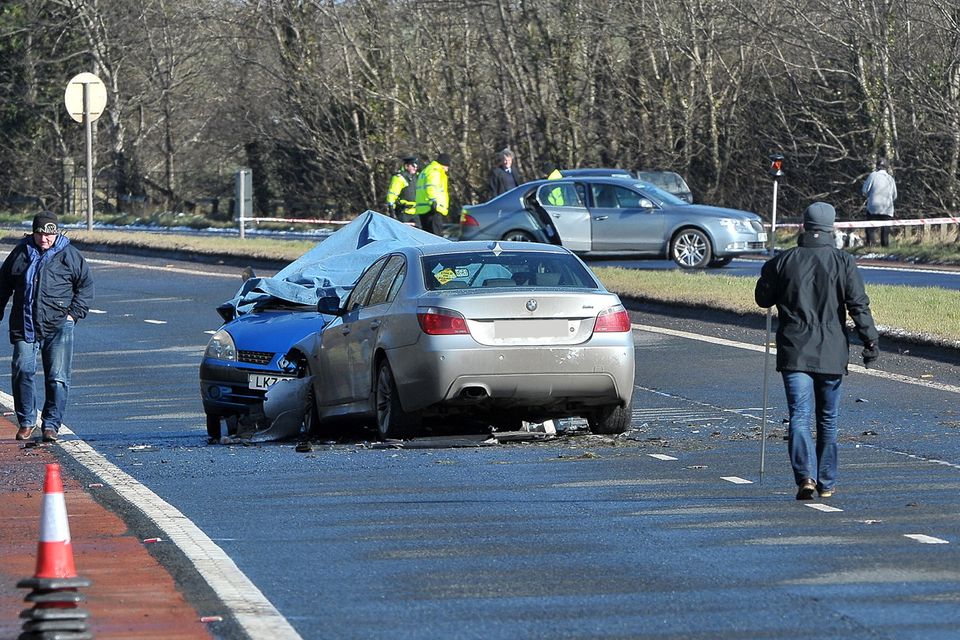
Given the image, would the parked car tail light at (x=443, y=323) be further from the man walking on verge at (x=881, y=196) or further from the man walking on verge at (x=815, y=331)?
the man walking on verge at (x=881, y=196)

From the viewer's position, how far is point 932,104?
35.2 metres

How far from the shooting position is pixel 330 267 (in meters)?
17.1

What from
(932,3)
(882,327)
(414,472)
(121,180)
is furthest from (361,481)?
(121,180)

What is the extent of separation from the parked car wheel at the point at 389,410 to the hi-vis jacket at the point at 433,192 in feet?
52.1

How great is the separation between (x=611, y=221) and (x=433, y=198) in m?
2.88

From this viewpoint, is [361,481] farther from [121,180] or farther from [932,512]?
[121,180]

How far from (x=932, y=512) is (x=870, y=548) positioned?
41.6 inches

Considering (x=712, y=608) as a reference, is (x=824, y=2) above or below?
above

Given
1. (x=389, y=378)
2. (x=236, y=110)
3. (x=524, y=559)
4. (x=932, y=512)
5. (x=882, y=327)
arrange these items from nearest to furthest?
(x=524, y=559)
(x=932, y=512)
(x=389, y=378)
(x=882, y=327)
(x=236, y=110)

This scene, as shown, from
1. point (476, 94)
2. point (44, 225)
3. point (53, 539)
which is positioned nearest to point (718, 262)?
point (44, 225)

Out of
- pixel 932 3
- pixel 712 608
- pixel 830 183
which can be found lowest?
pixel 712 608

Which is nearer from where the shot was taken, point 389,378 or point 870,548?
point 870,548

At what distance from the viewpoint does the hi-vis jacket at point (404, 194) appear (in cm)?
2866

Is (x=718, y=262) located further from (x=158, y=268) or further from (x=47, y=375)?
(x=47, y=375)
